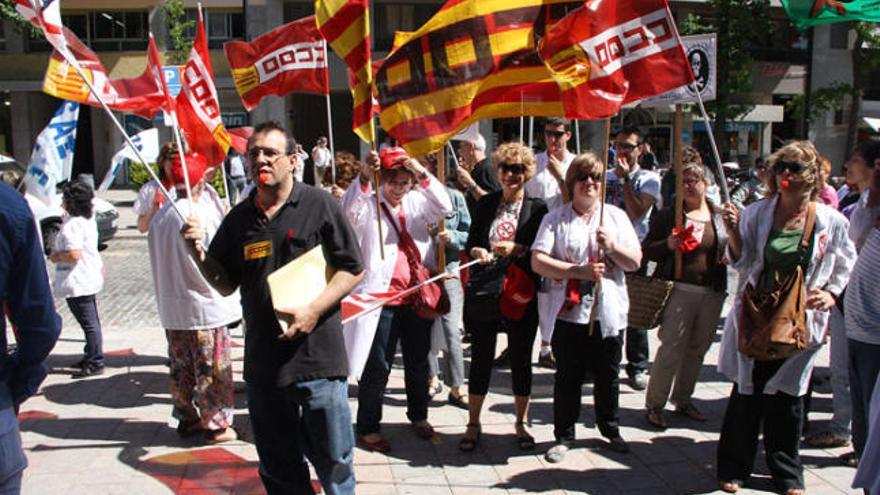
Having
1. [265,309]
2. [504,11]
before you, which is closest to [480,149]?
[504,11]

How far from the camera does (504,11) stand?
16.2 feet

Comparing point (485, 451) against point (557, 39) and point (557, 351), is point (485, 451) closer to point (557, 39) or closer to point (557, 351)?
point (557, 351)

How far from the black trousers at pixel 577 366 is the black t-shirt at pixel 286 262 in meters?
1.83

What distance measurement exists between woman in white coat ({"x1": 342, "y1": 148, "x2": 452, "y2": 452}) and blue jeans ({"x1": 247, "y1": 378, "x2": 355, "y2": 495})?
1.45 meters

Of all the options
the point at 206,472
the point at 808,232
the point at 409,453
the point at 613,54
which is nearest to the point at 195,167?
the point at 206,472

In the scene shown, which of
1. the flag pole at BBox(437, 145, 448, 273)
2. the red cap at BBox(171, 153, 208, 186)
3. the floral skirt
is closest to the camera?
the red cap at BBox(171, 153, 208, 186)

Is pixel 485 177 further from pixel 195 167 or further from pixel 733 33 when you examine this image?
pixel 733 33

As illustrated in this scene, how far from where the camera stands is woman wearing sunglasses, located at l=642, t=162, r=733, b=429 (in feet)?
18.6

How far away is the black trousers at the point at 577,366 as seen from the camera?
16.7 ft

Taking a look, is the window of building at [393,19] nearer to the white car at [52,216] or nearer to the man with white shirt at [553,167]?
the white car at [52,216]

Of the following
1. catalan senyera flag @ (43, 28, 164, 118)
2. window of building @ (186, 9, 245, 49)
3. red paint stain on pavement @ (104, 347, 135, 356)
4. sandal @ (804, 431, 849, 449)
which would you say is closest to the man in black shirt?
catalan senyera flag @ (43, 28, 164, 118)

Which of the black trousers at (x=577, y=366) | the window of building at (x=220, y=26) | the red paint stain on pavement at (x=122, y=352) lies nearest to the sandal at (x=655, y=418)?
the black trousers at (x=577, y=366)

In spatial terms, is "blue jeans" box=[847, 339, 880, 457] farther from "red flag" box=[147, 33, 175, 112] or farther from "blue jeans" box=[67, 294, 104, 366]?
"blue jeans" box=[67, 294, 104, 366]

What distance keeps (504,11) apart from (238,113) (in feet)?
86.6
